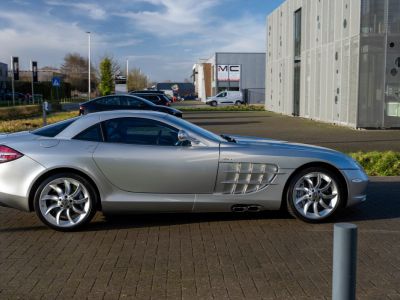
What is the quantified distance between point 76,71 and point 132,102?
87034 mm

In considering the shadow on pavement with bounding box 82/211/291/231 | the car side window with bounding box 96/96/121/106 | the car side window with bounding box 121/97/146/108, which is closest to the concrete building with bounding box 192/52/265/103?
the car side window with bounding box 121/97/146/108

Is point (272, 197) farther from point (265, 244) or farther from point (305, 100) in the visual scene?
point (305, 100)

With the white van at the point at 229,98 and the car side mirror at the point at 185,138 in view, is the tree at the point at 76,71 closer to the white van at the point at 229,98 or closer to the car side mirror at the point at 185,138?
the white van at the point at 229,98

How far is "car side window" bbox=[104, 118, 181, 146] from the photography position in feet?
20.4

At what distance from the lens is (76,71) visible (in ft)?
342

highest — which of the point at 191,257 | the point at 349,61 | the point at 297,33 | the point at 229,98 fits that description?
the point at 297,33

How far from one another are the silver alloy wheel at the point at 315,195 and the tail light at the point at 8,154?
328 centimetres

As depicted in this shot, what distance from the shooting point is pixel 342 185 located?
635cm

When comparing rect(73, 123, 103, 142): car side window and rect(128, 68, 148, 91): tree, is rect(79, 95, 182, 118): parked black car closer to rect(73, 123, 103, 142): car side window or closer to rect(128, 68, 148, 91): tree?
rect(73, 123, 103, 142): car side window

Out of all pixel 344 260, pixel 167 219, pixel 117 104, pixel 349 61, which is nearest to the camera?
pixel 344 260

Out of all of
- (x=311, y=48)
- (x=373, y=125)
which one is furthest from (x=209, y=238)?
(x=311, y=48)

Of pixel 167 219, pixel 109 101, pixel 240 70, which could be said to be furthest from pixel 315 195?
pixel 240 70

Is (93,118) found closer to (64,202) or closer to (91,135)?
(91,135)

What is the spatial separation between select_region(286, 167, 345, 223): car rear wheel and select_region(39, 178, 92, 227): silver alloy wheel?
2.42 meters
